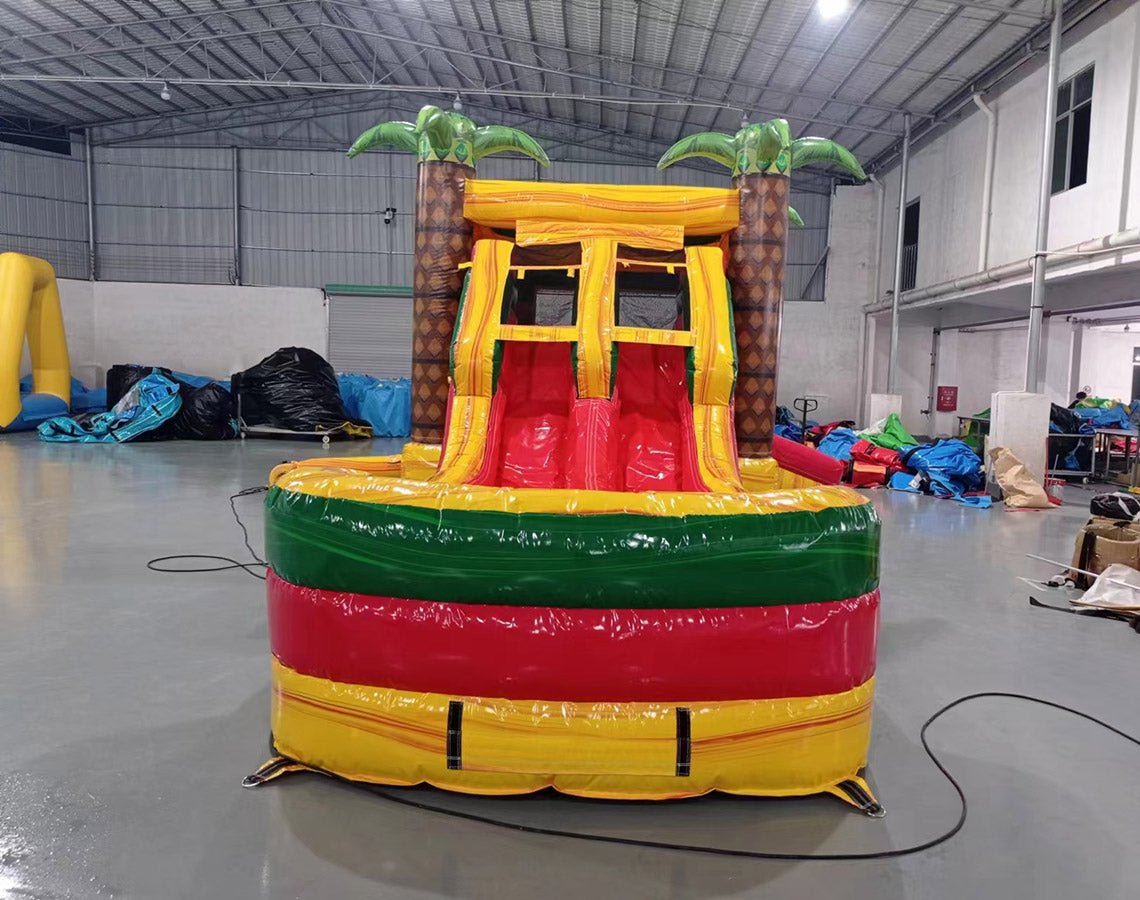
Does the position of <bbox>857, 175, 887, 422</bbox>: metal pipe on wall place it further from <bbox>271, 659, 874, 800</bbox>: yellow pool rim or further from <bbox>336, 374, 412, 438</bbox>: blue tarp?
<bbox>271, 659, 874, 800</bbox>: yellow pool rim

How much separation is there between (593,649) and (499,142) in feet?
11.2

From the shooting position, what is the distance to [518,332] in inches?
145

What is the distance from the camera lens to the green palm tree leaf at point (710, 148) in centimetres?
418

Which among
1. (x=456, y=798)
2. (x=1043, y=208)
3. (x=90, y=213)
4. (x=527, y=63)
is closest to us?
(x=456, y=798)

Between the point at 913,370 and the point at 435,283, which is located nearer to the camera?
the point at 435,283

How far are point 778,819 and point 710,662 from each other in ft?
1.40

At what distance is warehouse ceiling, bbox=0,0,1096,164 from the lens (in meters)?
9.23

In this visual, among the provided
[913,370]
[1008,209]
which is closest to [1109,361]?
[913,370]

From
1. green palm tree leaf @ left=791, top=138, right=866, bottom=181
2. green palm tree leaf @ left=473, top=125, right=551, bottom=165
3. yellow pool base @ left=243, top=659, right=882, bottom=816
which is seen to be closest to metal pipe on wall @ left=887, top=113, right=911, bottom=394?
green palm tree leaf @ left=791, top=138, right=866, bottom=181

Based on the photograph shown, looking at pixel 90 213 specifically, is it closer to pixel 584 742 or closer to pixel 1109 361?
pixel 584 742

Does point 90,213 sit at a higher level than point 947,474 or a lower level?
higher

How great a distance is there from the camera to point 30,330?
1108cm

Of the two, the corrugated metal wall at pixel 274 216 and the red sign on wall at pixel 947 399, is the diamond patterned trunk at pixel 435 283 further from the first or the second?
the red sign on wall at pixel 947 399

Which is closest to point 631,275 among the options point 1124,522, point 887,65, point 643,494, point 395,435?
point 643,494
